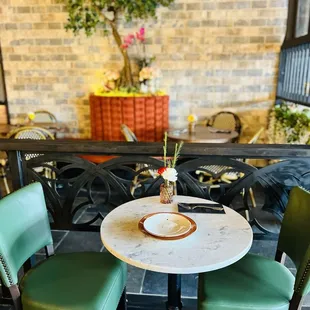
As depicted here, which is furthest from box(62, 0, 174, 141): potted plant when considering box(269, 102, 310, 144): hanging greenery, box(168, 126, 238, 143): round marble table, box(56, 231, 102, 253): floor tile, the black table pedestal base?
the black table pedestal base

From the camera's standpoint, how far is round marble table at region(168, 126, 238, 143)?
143 inches

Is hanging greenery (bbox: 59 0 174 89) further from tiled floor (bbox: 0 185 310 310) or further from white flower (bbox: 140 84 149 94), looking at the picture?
tiled floor (bbox: 0 185 310 310)

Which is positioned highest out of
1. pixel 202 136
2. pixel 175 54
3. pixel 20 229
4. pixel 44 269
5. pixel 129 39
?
pixel 129 39

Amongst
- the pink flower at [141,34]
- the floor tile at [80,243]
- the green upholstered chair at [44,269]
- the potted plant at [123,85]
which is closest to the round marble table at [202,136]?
the potted plant at [123,85]

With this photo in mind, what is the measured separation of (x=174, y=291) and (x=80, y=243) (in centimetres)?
129

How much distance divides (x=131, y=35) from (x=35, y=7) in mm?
1554

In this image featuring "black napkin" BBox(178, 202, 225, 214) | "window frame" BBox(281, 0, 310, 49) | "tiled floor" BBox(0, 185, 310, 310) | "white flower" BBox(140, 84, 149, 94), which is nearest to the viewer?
"black napkin" BBox(178, 202, 225, 214)

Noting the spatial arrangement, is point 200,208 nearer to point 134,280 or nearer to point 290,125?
point 134,280

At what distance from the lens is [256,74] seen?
→ 4883 millimetres

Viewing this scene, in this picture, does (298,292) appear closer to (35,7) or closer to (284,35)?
(284,35)

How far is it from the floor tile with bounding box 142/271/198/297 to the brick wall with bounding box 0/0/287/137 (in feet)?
10.4

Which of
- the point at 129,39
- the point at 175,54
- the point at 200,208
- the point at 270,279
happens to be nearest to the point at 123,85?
the point at 129,39

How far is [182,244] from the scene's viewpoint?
55.6 inches

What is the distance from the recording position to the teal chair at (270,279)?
4.55 ft
